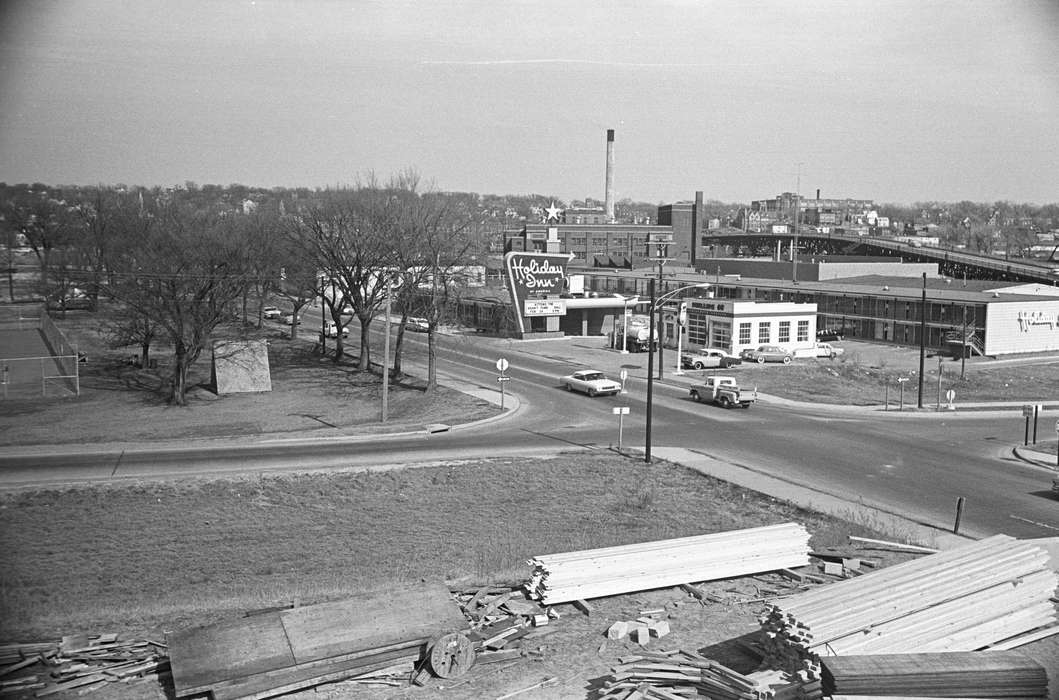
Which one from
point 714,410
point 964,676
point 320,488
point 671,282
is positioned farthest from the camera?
point 671,282

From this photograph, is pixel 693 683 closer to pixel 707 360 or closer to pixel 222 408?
pixel 222 408

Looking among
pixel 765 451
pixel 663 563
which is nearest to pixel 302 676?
pixel 663 563

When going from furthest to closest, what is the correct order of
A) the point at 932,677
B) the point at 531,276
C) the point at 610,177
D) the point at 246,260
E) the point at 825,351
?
1. the point at 610,177
2. the point at 531,276
3. the point at 825,351
4. the point at 246,260
5. the point at 932,677

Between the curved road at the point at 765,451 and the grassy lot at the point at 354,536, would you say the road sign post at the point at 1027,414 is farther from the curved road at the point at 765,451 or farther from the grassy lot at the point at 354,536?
the grassy lot at the point at 354,536

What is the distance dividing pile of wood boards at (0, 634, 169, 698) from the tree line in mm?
22473

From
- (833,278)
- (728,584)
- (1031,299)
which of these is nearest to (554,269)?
(1031,299)

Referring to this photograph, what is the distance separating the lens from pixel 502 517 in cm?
2097

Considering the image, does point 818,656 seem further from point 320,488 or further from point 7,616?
point 320,488

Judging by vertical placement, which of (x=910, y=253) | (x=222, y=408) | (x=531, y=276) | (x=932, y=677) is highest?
(x=910, y=253)

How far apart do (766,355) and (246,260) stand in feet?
96.7

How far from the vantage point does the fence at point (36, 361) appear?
38844 mm

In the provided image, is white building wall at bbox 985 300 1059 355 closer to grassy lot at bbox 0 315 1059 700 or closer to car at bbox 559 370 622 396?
car at bbox 559 370 622 396

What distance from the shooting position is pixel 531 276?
58.6 meters

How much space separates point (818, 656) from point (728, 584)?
5.13 meters
